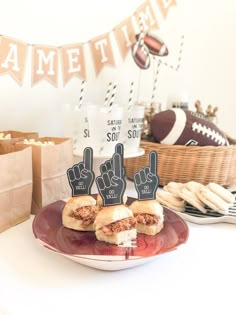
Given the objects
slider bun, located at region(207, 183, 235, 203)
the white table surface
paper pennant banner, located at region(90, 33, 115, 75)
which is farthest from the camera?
paper pennant banner, located at region(90, 33, 115, 75)

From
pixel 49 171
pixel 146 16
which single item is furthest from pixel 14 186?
pixel 146 16

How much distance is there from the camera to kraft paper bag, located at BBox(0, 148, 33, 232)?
0.78 m

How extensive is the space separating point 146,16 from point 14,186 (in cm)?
104

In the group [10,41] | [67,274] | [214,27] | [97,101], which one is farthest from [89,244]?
[214,27]

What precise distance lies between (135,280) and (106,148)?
52 centimetres

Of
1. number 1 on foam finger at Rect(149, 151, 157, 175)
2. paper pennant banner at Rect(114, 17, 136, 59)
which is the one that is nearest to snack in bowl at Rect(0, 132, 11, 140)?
number 1 on foam finger at Rect(149, 151, 157, 175)

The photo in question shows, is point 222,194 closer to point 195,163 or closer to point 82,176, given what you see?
point 195,163

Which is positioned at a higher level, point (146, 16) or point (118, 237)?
point (146, 16)

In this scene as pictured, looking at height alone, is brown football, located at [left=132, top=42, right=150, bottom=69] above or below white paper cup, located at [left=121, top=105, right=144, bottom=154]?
above

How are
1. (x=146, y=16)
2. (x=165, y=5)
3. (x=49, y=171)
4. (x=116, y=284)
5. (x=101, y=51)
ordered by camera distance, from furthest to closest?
(x=165, y=5) < (x=146, y=16) < (x=101, y=51) < (x=49, y=171) < (x=116, y=284)

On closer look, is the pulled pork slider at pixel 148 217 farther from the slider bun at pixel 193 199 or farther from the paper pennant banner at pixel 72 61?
the paper pennant banner at pixel 72 61

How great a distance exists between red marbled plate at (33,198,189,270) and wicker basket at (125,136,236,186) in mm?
346

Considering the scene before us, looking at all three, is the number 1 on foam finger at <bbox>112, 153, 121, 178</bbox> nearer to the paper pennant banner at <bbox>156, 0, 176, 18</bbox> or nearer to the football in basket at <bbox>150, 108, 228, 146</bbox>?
the football in basket at <bbox>150, 108, 228, 146</bbox>

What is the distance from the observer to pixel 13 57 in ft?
3.58
